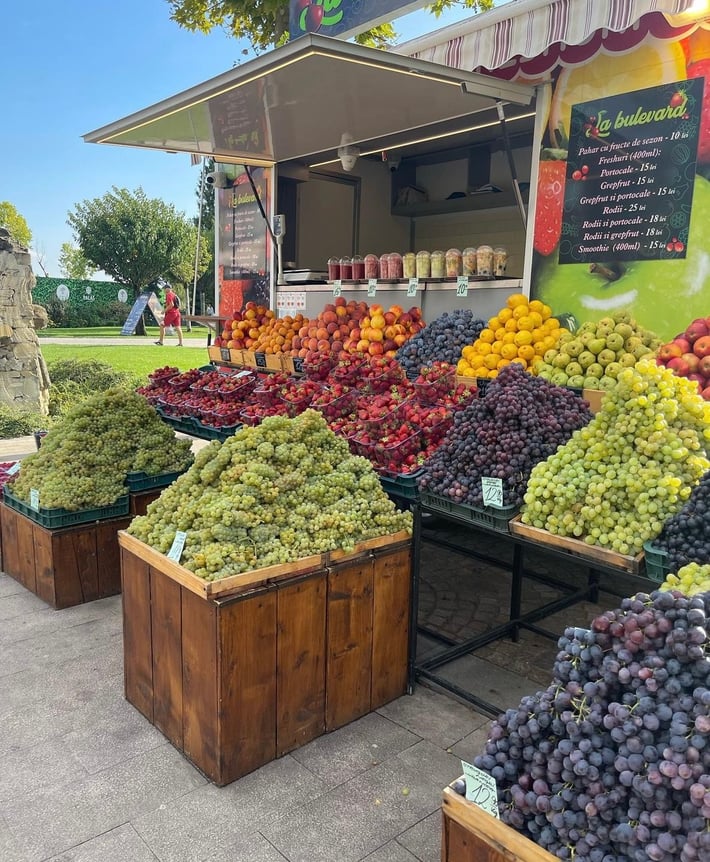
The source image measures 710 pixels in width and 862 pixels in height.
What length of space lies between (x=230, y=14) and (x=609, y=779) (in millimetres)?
12161

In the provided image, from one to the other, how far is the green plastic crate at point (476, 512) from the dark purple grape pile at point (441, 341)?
1.72 metres

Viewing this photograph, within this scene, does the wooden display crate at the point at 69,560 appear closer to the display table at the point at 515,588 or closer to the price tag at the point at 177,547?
the price tag at the point at 177,547

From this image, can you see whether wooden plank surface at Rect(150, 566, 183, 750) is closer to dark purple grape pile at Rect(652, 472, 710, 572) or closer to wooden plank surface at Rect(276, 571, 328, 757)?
wooden plank surface at Rect(276, 571, 328, 757)

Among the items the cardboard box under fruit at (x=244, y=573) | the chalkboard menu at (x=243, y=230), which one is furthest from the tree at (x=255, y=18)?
the cardboard box under fruit at (x=244, y=573)

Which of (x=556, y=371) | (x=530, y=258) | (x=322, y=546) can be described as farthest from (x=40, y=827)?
(x=530, y=258)

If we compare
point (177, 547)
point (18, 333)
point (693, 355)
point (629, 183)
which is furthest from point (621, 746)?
point (18, 333)

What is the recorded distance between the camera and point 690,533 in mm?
2154

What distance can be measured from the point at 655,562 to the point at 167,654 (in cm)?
195

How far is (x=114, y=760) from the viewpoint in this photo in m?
2.71

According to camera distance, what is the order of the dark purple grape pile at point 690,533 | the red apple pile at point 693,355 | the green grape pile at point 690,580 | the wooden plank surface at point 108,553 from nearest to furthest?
1. the green grape pile at point 690,580
2. the dark purple grape pile at point 690,533
3. the red apple pile at point 693,355
4. the wooden plank surface at point 108,553

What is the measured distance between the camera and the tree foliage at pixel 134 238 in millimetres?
34562

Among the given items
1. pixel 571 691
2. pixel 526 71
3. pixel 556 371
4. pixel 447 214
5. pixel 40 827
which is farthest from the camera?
pixel 447 214

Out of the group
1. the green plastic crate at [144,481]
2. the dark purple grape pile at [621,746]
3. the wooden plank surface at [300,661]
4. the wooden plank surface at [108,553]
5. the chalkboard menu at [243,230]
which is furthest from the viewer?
the chalkboard menu at [243,230]

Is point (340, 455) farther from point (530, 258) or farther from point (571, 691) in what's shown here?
point (530, 258)
